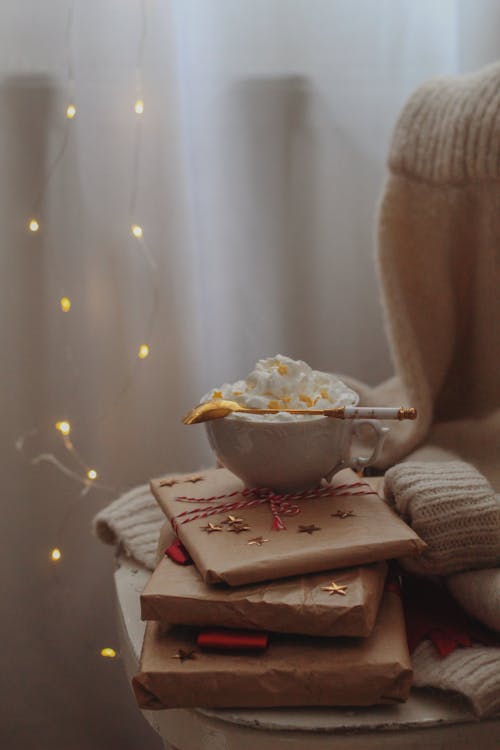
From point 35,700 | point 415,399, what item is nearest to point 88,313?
point 415,399

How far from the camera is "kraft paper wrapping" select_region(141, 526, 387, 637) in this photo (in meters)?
0.53

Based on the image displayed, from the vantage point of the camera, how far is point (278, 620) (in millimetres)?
534

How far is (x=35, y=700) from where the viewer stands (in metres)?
1.19

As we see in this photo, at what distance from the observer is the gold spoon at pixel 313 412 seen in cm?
65

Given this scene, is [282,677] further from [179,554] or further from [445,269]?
[445,269]

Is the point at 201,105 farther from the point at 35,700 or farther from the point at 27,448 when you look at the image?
the point at 35,700

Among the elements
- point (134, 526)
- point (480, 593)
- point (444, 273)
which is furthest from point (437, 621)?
point (444, 273)

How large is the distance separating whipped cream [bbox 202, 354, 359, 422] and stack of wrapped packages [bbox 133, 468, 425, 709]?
0.33 feet

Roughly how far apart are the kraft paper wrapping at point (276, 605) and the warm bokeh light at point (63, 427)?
578 millimetres

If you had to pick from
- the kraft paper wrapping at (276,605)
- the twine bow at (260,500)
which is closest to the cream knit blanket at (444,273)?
the twine bow at (260,500)

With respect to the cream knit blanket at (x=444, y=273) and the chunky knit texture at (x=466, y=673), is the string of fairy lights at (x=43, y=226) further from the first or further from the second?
the chunky knit texture at (x=466, y=673)

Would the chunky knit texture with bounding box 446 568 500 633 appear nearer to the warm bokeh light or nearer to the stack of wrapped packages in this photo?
the stack of wrapped packages

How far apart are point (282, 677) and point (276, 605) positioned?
4 centimetres

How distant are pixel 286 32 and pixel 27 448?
0.60 m
